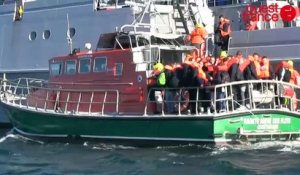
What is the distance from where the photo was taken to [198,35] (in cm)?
1536

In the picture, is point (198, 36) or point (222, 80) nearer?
point (222, 80)

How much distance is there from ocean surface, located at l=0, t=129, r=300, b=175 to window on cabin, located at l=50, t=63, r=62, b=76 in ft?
7.26

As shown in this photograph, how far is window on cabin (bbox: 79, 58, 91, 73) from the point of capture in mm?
15174

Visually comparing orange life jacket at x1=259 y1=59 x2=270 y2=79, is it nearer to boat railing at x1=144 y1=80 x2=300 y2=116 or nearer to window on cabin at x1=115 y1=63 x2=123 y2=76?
boat railing at x1=144 y1=80 x2=300 y2=116

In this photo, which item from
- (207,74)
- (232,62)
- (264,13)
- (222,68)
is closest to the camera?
(222,68)

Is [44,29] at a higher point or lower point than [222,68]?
higher

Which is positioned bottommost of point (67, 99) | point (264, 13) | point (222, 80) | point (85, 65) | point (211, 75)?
point (67, 99)

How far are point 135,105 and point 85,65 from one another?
6.28 ft

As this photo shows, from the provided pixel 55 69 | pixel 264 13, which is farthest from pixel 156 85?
pixel 264 13

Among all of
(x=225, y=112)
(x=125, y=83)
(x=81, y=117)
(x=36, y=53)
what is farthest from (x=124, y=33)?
(x=36, y=53)

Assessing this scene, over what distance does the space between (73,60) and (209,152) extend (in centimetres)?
458

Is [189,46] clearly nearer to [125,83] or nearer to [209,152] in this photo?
[125,83]

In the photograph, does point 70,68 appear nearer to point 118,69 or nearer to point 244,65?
point 118,69

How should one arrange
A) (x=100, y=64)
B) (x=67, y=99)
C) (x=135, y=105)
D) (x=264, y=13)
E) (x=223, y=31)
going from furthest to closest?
(x=264, y=13) → (x=223, y=31) → (x=67, y=99) → (x=100, y=64) → (x=135, y=105)
